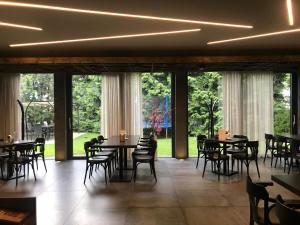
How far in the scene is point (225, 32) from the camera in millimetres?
5836

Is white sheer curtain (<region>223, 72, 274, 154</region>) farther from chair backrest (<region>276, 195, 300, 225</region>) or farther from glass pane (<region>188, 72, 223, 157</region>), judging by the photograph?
chair backrest (<region>276, 195, 300, 225</region>)

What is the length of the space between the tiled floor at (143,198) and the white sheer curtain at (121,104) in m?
1.99

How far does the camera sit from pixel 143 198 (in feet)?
17.3

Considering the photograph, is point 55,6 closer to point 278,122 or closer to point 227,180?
point 227,180

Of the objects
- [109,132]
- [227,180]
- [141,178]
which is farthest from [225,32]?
[109,132]

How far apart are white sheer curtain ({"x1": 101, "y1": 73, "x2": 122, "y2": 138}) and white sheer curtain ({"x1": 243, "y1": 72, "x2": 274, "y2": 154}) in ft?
12.6

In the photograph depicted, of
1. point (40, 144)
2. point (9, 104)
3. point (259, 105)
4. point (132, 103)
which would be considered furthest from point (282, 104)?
point (9, 104)

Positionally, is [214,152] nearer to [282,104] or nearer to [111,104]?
[111,104]

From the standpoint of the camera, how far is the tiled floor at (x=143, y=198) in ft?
14.1

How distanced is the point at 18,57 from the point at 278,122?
7.64 m

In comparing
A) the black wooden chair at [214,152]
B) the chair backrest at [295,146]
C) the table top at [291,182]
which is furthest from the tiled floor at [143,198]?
the table top at [291,182]

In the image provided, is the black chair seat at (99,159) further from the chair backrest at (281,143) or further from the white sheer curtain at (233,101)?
the white sheer curtain at (233,101)

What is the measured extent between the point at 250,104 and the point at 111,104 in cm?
414

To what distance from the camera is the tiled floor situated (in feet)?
14.1
